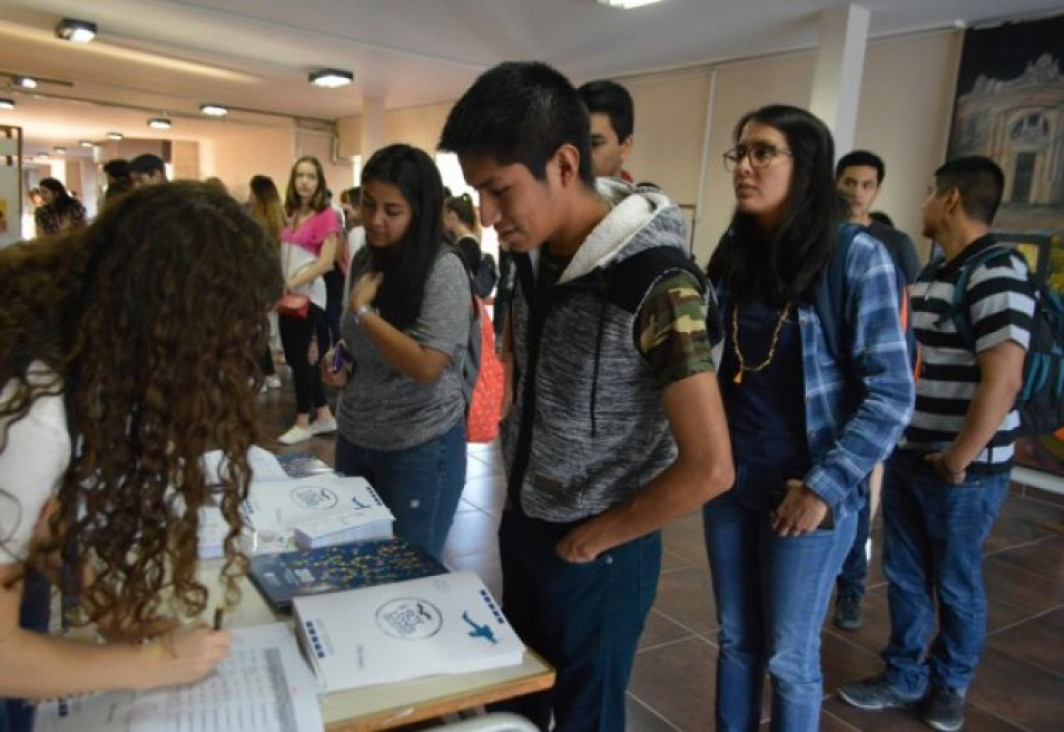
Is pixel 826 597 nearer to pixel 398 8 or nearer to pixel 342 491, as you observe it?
pixel 342 491

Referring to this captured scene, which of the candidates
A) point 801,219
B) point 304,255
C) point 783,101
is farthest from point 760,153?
point 783,101

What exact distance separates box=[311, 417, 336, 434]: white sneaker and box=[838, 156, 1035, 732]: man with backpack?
3309mm

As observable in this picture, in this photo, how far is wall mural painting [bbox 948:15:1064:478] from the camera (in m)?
4.24

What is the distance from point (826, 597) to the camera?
5.09 ft

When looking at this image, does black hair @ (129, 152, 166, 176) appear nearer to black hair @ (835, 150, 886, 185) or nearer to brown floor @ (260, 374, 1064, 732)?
brown floor @ (260, 374, 1064, 732)

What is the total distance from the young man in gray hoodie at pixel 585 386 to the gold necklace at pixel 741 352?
0.49 metres

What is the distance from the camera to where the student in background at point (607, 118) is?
211cm

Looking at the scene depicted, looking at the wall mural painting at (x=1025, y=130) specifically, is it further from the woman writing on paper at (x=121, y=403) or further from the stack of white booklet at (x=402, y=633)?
the woman writing on paper at (x=121, y=403)

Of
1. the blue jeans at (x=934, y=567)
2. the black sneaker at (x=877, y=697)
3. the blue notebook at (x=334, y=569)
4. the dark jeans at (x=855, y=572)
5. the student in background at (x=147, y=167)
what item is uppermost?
the student in background at (x=147, y=167)

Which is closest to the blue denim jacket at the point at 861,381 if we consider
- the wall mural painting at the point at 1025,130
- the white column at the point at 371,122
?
the wall mural painting at the point at 1025,130

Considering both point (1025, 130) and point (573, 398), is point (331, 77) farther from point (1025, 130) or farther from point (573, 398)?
point (573, 398)

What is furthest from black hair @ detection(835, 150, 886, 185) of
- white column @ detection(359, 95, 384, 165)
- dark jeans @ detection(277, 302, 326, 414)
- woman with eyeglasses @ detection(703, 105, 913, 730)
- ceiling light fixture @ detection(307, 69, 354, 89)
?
white column @ detection(359, 95, 384, 165)

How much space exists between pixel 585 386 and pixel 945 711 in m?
1.82

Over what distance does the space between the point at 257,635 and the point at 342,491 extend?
491 millimetres
